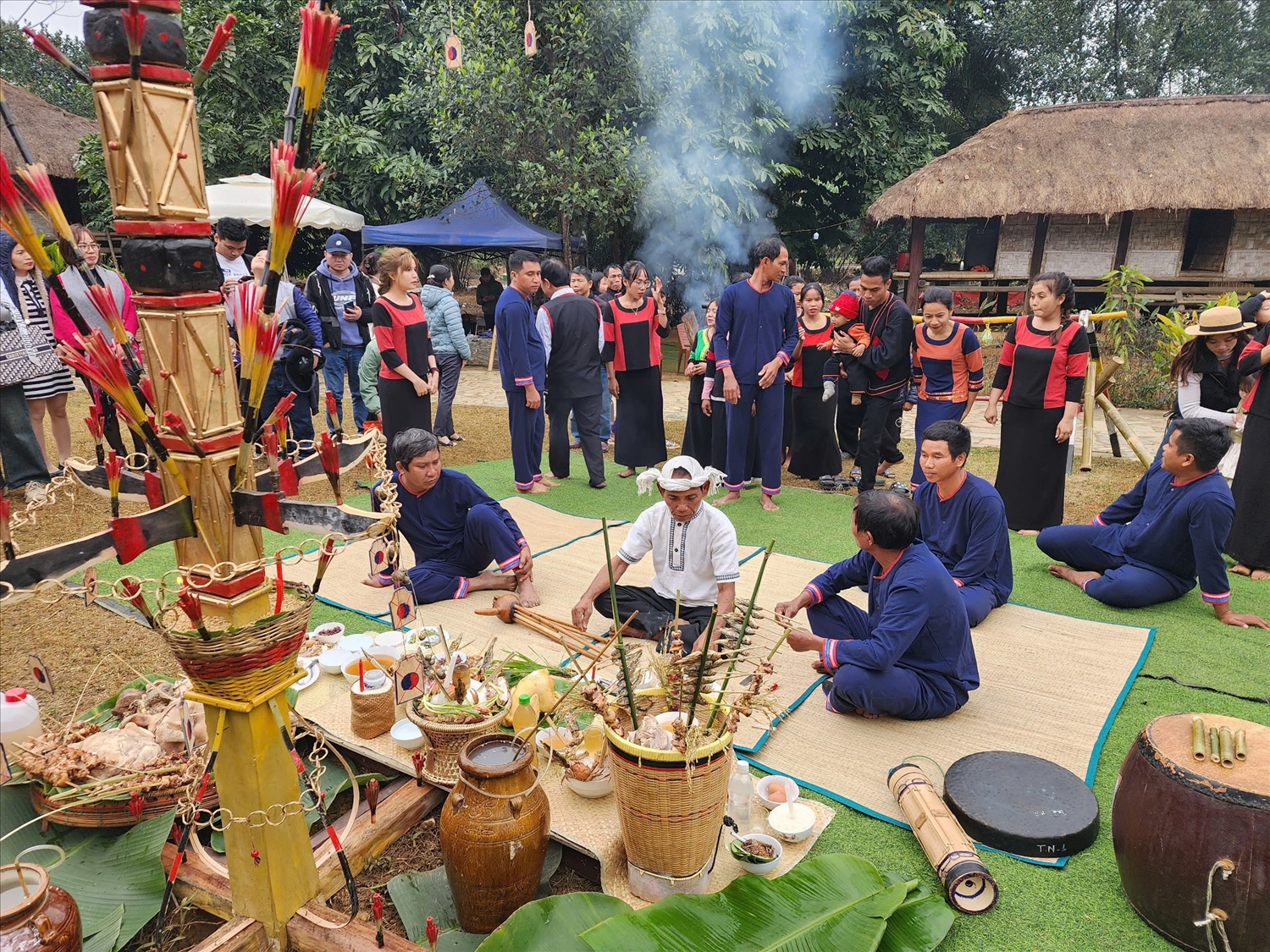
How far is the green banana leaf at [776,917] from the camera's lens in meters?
2.02

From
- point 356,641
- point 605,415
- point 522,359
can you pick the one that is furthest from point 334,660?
point 605,415

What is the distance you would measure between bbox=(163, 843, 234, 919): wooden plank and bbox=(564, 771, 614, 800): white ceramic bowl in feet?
3.42

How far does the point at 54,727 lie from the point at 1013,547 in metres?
5.40

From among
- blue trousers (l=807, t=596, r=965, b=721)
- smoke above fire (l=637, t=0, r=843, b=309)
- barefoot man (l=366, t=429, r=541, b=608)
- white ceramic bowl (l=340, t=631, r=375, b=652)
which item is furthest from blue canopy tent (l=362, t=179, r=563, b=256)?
blue trousers (l=807, t=596, r=965, b=721)

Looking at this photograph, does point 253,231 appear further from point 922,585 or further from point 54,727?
point 922,585

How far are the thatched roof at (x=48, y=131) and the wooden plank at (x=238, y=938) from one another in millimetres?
16818

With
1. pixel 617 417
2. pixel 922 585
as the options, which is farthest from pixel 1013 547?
pixel 617 417

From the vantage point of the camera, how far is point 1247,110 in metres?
12.8

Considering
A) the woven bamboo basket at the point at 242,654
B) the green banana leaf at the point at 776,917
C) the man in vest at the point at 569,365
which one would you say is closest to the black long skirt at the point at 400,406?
the man in vest at the point at 569,365

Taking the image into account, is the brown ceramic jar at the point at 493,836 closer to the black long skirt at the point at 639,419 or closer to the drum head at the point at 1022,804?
the drum head at the point at 1022,804

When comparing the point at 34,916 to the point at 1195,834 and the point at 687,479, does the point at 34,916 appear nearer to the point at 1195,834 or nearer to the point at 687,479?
the point at 687,479

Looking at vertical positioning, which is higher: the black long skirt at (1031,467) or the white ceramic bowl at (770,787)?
the black long skirt at (1031,467)

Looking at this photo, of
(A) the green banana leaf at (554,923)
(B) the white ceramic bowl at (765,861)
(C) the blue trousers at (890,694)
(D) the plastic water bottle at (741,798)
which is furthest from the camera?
(C) the blue trousers at (890,694)

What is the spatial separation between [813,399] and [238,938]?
6021 millimetres
